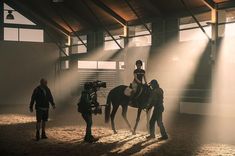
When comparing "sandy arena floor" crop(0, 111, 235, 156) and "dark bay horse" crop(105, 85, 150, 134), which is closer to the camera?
"sandy arena floor" crop(0, 111, 235, 156)

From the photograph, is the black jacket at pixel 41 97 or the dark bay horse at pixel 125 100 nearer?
the black jacket at pixel 41 97

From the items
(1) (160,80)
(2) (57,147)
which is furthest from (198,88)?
(2) (57,147)

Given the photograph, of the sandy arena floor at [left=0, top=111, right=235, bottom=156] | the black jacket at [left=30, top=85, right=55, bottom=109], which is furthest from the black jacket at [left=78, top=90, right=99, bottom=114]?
the black jacket at [left=30, top=85, right=55, bottom=109]

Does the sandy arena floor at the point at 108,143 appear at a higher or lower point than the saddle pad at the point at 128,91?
lower

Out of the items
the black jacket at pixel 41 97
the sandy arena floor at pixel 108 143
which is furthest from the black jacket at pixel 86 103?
the black jacket at pixel 41 97

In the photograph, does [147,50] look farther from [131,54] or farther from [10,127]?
[10,127]

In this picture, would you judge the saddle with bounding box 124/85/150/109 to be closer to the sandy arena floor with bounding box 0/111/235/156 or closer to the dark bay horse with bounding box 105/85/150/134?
the dark bay horse with bounding box 105/85/150/134

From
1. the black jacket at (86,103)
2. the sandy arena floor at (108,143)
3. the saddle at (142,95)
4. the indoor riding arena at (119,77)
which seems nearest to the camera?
the sandy arena floor at (108,143)

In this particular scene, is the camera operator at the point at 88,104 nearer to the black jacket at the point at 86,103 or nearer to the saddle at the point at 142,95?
the black jacket at the point at 86,103

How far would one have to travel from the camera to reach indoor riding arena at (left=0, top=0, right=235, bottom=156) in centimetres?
1055

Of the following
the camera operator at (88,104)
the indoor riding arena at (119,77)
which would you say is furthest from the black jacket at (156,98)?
the camera operator at (88,104)

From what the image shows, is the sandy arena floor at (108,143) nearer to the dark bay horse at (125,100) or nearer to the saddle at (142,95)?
the dark bay horse at (125,100)

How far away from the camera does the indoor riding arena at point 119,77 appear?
34.6 feet

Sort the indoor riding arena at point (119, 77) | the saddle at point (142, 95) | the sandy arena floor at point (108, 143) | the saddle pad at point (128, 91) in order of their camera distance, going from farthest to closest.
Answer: the saddle pad at point (128, 91) < the saddle at point (142, 95) < the indoor riding arena at point (119, 77) < the sandy arena floor at point (108, 143)
